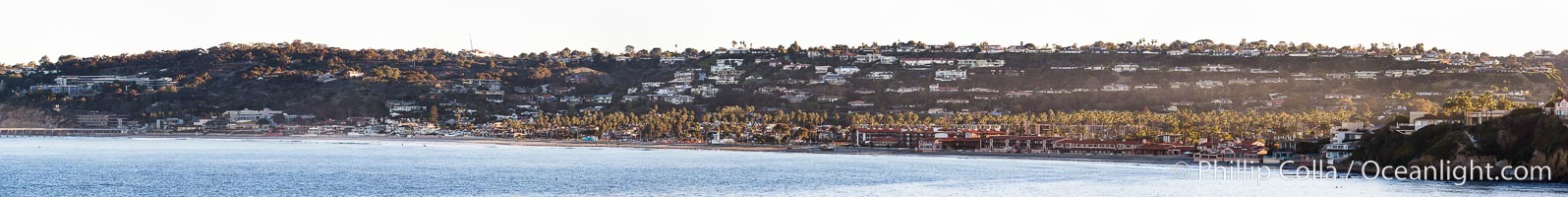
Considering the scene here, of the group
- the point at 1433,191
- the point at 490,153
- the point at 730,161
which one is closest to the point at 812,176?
the point at 730,161

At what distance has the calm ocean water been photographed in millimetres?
55375

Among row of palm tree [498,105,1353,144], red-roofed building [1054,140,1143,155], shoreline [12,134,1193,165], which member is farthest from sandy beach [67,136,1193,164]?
row of palm tree [498,105,1353,144]

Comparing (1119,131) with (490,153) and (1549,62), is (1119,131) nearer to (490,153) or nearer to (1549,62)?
(490,153)

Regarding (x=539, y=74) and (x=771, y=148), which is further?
(x=539, y=74)

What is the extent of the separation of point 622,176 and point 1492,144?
30.4m

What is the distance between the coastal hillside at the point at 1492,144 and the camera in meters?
55.7

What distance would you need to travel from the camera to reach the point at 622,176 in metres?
65.8

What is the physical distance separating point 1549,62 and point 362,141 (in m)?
92.8

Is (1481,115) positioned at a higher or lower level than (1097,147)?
higher

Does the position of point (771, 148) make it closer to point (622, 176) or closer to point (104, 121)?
point (622, 176)

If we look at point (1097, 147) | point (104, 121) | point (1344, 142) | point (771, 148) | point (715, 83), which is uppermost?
point (715, 83)

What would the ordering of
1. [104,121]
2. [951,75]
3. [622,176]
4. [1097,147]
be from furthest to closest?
[951,75]
[104,121]
[1097,147]
[622,176]

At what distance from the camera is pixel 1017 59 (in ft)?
516

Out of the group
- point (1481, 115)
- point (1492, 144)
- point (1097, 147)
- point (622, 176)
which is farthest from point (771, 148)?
point (1492, 144)
